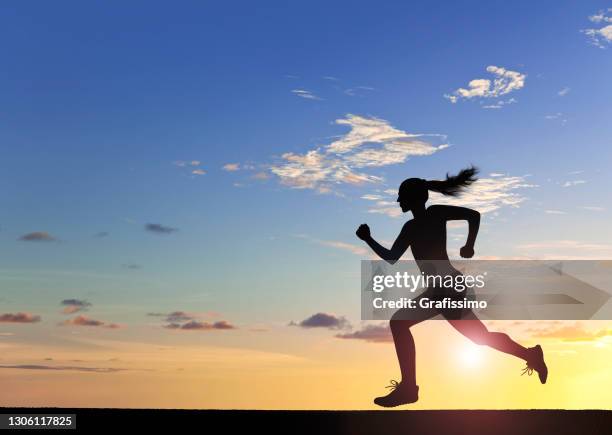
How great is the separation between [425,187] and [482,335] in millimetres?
2051

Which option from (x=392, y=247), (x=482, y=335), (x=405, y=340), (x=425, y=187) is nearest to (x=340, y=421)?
(x=405, y=340)

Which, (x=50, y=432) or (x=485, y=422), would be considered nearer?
(x=50, y=432)

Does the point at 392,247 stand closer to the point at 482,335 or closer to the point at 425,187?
the point at 425,187

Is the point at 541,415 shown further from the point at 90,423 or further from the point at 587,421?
the point at 90,423

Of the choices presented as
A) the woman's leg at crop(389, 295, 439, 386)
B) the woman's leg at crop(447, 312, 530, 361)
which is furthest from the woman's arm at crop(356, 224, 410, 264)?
the woman's leg at crop(447, 312, 530, 361)

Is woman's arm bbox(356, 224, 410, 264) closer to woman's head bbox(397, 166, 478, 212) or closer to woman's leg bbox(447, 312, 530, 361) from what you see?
woman's head bbox(397, 166, 478, 212)

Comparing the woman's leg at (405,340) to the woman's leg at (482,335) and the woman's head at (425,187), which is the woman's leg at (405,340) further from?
the woman's head at (425,187)

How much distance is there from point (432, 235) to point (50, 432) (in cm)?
525

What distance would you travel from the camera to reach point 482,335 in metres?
9.98

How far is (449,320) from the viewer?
9.91 metres

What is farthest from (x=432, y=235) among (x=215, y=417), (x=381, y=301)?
(x=215, y=417)

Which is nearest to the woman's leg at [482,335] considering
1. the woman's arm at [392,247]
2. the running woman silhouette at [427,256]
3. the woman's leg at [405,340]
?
the running woman silhouette at [427,256]

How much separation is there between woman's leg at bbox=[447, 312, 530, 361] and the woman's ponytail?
1.68 meters

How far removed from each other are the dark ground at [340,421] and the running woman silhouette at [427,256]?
513mm
